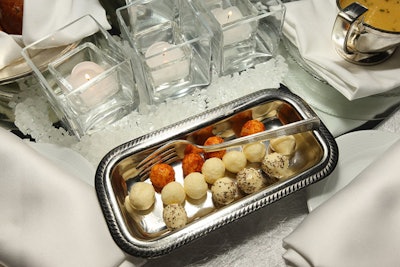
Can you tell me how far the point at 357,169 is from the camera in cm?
66

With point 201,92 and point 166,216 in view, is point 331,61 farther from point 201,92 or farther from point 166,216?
point 166,216

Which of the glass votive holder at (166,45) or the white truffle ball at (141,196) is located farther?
the glass votive holder at (166,45)

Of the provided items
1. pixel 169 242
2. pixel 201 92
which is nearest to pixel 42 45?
pixel 201 92

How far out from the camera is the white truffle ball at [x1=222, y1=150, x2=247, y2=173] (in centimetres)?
62

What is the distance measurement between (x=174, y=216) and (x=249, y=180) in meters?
0.12

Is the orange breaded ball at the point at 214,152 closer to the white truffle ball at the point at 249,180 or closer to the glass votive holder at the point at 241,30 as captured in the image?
the white truffle ball at the point at 249,180

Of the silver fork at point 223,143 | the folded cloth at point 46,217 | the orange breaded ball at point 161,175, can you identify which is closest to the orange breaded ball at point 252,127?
the silver fork at point 223,143

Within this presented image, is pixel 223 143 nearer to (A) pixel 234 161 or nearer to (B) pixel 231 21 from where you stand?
(A) pixel 234 161

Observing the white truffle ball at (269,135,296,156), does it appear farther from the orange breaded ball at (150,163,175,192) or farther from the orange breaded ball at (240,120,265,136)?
the orange breaded ball at (150,163,175,192)

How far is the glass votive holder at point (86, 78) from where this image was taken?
654 mm

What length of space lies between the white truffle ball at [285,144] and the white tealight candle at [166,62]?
21cm

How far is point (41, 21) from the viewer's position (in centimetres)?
68

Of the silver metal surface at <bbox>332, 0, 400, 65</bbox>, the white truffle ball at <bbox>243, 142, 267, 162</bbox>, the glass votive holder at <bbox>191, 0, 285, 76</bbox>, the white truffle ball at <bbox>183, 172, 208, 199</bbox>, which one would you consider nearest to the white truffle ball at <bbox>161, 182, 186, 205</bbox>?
the white truffle ball at <bbox>183, 172, 208, 199</bbox>

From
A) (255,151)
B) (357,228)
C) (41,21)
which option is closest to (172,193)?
(255,151)
